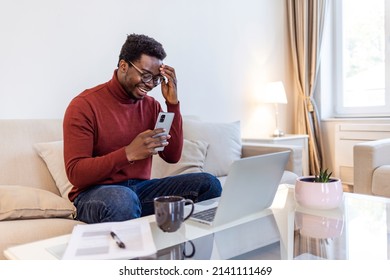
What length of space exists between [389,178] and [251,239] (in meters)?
1.41

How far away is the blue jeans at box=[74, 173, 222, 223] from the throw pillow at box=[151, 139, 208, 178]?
21.1 inches

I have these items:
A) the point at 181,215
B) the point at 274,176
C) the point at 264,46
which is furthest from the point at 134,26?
the point at 181,215

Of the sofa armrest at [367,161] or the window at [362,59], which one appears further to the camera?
the window at [362,59]

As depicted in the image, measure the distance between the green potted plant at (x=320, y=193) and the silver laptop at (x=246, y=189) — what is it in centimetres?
9

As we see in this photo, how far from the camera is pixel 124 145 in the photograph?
1439mm

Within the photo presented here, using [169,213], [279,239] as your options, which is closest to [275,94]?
[279,239]

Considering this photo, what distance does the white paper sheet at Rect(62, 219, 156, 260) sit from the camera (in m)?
0.77

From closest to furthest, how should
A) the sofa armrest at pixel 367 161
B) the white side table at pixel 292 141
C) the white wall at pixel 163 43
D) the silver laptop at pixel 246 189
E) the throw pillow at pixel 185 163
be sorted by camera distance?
the silver laptop at pixel 246 189
the white wall at pixel 163 43
the throw pillow at pixel 185 163
the sofa armrest at pixel 367 161
the white side table at pixel 292 141

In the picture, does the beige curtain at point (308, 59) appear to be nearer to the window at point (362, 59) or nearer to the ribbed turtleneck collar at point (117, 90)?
the window at point (362, 59)

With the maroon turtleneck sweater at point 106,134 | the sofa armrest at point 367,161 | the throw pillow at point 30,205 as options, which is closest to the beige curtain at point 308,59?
the sofa armrest at point 367,161

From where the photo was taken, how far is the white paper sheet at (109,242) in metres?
0.77

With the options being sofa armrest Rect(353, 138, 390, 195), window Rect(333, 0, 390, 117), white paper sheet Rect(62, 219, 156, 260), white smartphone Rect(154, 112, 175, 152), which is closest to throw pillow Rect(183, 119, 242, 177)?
sofa armrest Rect(353, 138, 390, 195)

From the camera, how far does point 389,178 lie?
6.61 feet

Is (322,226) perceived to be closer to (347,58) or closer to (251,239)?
(251,239)
